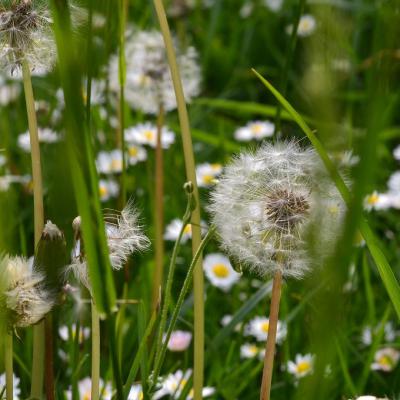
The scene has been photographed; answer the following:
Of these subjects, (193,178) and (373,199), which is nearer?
(193,178)

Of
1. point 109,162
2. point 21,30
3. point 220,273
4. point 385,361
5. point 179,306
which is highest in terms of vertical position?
point 21,30

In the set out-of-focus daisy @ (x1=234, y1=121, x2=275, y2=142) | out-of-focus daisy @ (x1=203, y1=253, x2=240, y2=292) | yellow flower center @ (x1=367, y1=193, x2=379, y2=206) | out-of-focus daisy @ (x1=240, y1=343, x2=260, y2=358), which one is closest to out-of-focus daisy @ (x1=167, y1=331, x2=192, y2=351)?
out-of-focus daisy @ (x1=240, y1=343, x2=260, y2=358)

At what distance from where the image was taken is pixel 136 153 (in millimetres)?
2082

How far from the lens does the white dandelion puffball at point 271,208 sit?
726 mm

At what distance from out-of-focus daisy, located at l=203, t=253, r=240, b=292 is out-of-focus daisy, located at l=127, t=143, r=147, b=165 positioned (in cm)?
46

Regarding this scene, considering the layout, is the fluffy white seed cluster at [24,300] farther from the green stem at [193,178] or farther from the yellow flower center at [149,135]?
the yellow flower center at [149,135]

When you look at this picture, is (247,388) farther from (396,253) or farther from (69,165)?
(69,165)

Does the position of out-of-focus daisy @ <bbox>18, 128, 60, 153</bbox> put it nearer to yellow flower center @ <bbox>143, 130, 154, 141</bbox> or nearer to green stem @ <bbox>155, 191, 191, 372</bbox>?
yellow flower center @ <bbox>143, 130, 154, 141</bbox>

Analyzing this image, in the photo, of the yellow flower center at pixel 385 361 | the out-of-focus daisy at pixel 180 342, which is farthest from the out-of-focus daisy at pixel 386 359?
the out-of-focus daisy at pixel 180 342

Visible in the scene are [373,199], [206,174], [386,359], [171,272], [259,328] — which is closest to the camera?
[171,272]

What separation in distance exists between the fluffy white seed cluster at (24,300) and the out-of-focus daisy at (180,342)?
64 centimetres

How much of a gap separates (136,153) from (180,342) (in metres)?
0.84

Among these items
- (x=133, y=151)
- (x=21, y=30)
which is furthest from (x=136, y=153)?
(x=21, y=30)

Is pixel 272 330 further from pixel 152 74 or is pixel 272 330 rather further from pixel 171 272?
pixel 152 74
